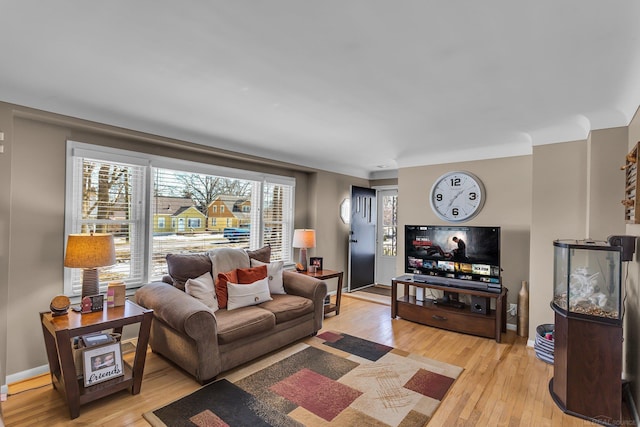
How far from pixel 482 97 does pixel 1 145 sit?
368cm

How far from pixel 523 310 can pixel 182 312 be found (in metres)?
3.67

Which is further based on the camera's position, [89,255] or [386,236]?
[386,236]

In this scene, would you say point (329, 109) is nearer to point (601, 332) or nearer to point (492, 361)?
point (601, 332)

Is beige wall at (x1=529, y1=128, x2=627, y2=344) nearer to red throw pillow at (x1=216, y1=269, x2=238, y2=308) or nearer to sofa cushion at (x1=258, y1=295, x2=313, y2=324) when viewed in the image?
sofa cushion at (x1=258, y1=295, x2=313, y2=324)

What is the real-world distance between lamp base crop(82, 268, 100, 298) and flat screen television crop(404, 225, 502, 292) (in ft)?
11.5

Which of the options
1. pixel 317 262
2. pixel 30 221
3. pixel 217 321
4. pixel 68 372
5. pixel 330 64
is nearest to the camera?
pixel 330 64

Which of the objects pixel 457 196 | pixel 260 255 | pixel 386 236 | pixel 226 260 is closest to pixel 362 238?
pixel 386 236

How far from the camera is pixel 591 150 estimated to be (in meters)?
2.90

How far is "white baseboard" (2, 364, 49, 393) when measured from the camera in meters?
2.58

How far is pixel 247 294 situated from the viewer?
325cm

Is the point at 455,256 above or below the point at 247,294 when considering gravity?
above

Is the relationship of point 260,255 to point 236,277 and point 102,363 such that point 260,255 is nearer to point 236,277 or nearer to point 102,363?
point 236,277

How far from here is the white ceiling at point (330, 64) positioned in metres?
1.47

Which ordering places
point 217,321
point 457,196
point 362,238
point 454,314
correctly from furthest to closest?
point 362,238, point 457,196, point 454,314, point 217,321
